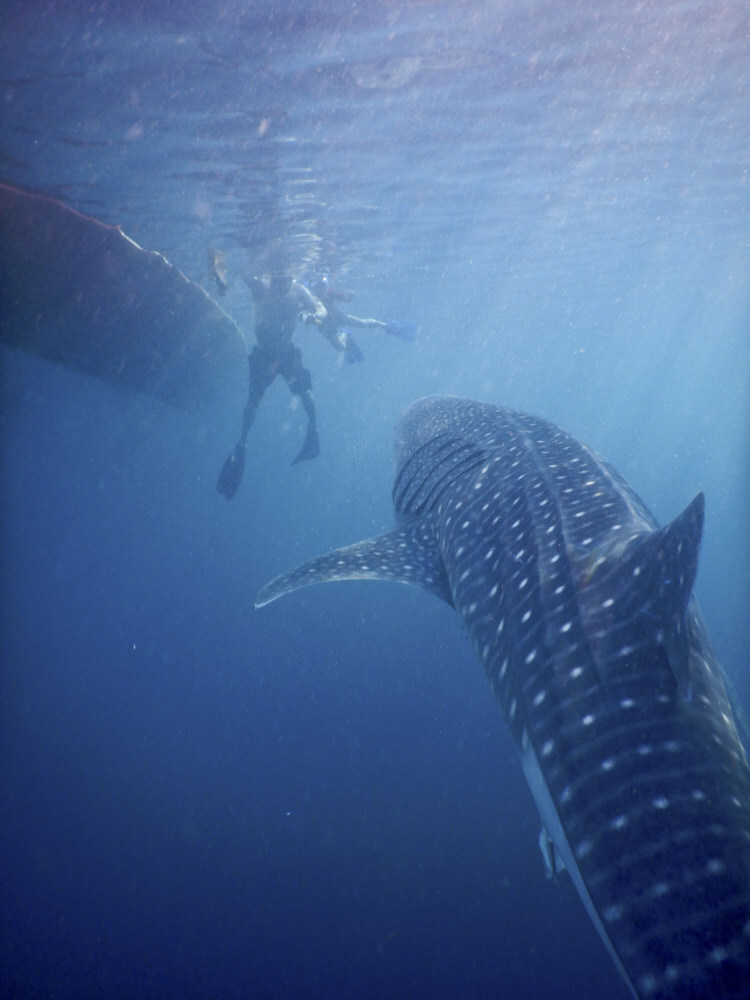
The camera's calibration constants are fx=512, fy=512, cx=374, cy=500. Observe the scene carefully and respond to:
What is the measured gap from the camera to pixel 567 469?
4.00m

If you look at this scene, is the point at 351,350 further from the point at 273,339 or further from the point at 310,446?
the point at 310,446

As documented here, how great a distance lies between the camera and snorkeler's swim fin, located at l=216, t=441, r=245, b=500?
11.6 meters

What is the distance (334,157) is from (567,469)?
37.5ft

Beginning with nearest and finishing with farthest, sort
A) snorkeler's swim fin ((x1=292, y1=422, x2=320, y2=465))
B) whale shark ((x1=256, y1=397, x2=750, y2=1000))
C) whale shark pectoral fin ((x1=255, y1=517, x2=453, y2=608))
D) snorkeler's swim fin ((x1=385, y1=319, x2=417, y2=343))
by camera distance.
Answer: whale shark ((x1=256, y1=397, x2=750, y2=1000)) < whale shark pectoral fin ((x1=255, y1=517, x2=453, y2=608)) < snorkeler's swim fin ((x1=292, y1=422, x2=320, y2=465)) < snorkeler's swim fin ((x1=385, y1=319, x2=417, y2=343))

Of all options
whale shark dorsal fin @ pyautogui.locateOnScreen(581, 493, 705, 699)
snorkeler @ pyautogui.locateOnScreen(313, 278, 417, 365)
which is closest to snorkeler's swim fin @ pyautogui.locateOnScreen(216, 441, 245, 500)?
snorkeler @ pyautogui.locateOnScreen(313, 278, 417, 365)

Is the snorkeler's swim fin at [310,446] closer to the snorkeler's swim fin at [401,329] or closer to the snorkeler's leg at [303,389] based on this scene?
the snorkeler's leg at [303,389]

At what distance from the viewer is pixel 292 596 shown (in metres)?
12.8

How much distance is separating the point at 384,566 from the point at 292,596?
28.1 ft

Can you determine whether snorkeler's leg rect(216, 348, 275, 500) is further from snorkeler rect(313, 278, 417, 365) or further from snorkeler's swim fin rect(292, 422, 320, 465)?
snorkeler rect(313, 278, 417, 365)

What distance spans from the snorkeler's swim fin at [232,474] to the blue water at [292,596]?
3154mm

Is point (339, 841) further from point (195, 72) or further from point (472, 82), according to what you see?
point (472, 82)

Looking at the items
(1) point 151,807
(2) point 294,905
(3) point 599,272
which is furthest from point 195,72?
(3) point 599,272

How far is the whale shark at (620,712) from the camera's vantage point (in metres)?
1.70

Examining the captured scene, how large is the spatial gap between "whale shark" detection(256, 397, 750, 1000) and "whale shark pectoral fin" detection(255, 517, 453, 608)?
1.56 feet
